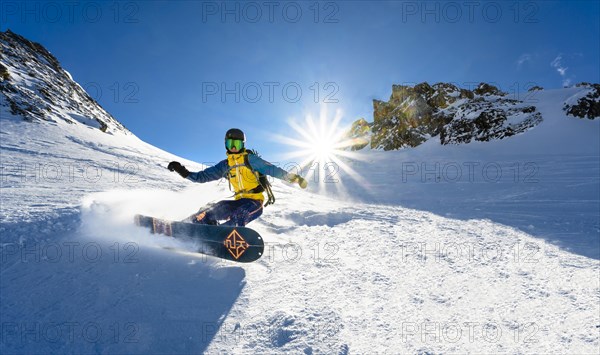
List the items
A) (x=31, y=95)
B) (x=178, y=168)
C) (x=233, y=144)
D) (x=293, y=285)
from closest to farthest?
(x=293, y=285)
(x=233, y=144)
(x=178, y=168)
(x=31, y=95)

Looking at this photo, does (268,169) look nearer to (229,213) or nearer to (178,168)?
(229,213)

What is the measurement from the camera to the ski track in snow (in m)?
2.13

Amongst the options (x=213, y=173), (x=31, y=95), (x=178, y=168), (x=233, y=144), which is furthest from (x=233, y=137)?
(x=31, y=95)

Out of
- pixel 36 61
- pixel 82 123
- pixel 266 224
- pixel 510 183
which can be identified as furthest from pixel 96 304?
pixel 36 61

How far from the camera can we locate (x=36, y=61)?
31.6m

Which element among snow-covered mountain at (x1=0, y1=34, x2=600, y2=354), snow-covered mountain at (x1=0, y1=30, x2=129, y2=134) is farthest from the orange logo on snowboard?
snow-covered mountain at (x1=0, y1=30, x2=129, y2=134)

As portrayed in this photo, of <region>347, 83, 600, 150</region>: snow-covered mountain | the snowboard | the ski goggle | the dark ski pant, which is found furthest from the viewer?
<region>347, 83, 600, 150</region>: snow-covered mountain

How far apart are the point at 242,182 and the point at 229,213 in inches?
25.9

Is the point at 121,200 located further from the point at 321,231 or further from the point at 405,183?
the point at 405,183

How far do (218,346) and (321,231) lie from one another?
3508mm

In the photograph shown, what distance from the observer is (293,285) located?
3.00 metres

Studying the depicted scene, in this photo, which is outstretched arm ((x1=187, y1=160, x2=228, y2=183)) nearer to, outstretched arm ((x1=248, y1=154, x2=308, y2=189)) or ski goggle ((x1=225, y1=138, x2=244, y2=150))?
ski goggle ((x1=225, y1=138, x2=244, y2=150))

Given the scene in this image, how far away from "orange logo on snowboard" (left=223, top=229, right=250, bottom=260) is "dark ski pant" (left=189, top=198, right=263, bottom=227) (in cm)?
111

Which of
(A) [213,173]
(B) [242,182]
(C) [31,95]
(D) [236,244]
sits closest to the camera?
(D) [236,244]
